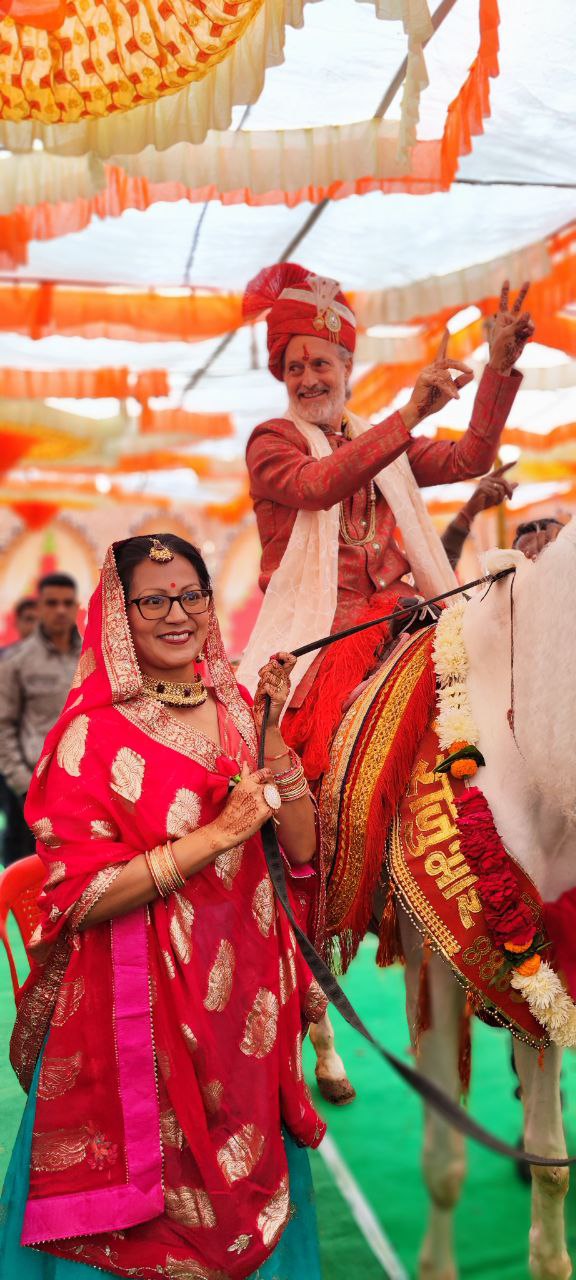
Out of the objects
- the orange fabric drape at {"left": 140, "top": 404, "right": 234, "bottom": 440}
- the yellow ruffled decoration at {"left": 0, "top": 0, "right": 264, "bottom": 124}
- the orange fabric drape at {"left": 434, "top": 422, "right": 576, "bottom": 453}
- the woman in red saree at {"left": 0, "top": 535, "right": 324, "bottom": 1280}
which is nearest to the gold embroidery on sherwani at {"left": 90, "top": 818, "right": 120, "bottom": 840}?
the woman in red saree at {"left": 0, "top": 535, "right": 324, "bottom": 1280}

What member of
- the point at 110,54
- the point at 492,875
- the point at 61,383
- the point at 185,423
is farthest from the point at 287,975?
the point at 185,423

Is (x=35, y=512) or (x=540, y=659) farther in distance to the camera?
(x=35, y=512)

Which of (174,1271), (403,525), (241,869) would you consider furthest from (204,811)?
(403,525)

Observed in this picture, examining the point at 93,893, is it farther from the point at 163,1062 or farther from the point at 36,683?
the point at 36,683

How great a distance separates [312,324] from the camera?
2.96 meters

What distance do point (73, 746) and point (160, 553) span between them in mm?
444

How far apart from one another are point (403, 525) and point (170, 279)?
427 cm

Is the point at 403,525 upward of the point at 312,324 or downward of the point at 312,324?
downward

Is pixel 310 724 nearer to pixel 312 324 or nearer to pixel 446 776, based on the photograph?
pixel 446 776

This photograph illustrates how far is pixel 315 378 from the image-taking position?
2.98 m

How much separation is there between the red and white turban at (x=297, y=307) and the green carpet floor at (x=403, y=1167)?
221cm

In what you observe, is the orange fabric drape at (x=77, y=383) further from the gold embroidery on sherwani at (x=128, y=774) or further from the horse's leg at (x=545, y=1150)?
the horse's leg at (x=545, y=1150)

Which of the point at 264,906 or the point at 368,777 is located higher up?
the point at 368,777

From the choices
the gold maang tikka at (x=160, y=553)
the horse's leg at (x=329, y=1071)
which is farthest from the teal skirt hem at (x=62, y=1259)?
the horse's leg at (x=329, y=1071)
